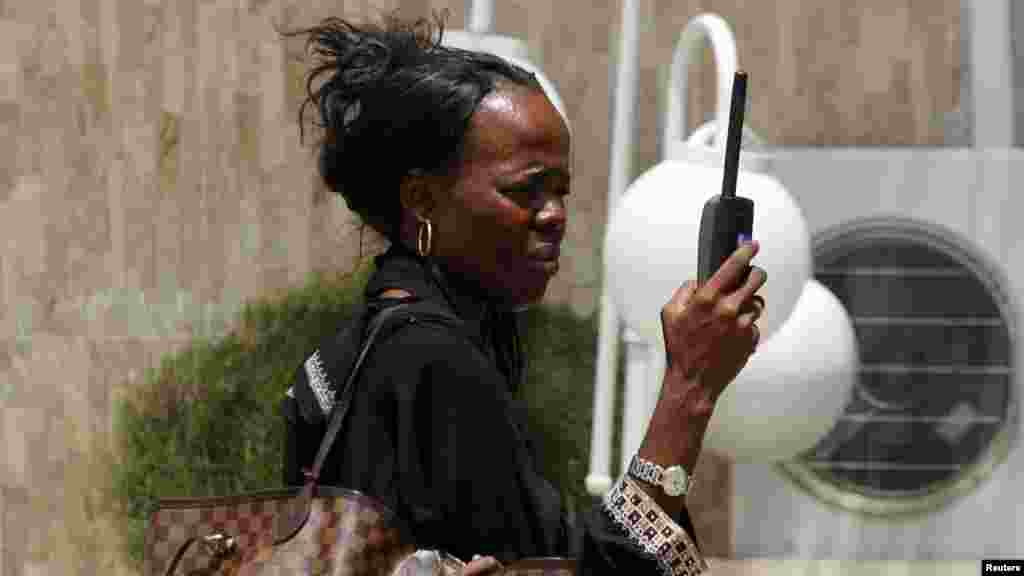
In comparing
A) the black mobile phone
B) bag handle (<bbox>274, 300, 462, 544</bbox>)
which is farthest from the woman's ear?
the black mobile phone

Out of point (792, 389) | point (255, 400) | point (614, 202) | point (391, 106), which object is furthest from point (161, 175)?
point (391, 106)

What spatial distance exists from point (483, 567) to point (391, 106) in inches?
16.4

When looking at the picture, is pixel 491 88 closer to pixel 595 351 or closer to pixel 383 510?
pixel 383 510

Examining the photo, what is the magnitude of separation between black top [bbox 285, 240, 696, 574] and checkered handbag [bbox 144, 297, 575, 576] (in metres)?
0.02

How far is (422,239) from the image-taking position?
180cm

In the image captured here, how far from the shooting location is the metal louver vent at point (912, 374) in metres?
6.27

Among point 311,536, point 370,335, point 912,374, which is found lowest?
point 912,374

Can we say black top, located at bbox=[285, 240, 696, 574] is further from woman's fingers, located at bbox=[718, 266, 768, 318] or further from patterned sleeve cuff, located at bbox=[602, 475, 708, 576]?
woman's fingers, located at bbox=[718, 266, 768, 318]

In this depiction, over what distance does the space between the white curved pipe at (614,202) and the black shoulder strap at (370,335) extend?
12.6 ft

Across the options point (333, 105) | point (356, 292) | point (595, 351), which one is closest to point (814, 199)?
point (595, 351)

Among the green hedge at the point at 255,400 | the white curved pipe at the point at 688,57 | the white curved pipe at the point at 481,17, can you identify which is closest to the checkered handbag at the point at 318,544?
the white curved pipe at the point at 688,57

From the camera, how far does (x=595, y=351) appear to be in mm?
6219

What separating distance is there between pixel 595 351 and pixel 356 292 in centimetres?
70

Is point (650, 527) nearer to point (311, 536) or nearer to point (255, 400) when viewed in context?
point (311, 536)
